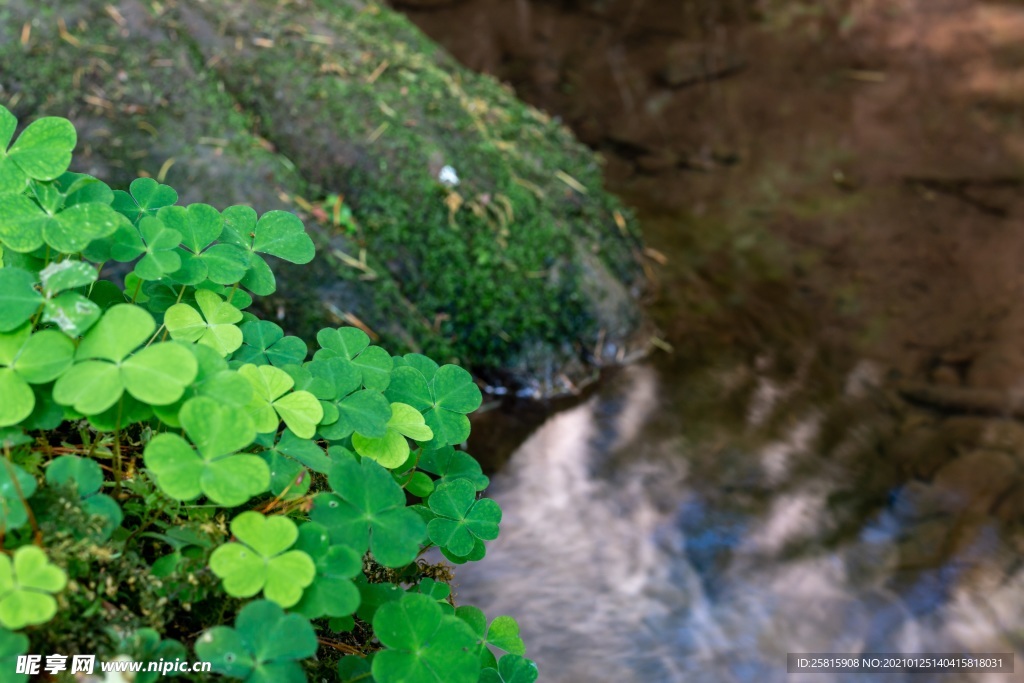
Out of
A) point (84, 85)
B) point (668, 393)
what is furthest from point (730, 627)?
point (84, 85)

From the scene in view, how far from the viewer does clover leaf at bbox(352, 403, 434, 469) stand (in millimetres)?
1347

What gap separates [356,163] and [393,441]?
2.94 m

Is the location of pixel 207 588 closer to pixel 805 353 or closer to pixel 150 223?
pixel 150 223

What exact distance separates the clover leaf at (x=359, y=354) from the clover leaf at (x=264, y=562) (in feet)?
1.15

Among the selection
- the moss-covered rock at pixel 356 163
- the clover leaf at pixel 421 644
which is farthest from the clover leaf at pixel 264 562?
the moss-covered rock at pixel 356 163

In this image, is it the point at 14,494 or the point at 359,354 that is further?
the point at 359,354

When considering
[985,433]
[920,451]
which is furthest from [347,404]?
[985,433]

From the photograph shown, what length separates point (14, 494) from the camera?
1.00 m

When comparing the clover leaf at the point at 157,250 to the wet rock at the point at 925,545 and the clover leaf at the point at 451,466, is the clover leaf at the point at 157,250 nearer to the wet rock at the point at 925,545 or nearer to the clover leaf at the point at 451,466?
the clover leaf at the point at 451,466

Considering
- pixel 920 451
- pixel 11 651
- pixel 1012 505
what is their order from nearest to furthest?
pixel 11 651 → pixel 1012 505 → pixel 920 451

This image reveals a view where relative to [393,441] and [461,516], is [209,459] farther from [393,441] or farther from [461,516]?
[461,516]

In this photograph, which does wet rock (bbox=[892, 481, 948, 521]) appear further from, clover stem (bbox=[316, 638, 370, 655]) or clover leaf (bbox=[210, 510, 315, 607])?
clover leaf (bbox=[210, 510, 315, 607])

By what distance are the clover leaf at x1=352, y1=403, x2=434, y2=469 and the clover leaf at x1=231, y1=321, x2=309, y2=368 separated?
0.63 feet

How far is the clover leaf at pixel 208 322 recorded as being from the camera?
1.31 m
